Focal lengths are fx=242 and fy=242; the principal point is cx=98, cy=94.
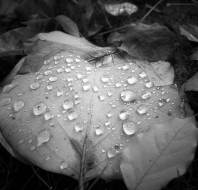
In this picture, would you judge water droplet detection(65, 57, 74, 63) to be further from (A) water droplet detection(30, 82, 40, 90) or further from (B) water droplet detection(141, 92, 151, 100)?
(B) water droplet detection(141, 92, 151, 100)

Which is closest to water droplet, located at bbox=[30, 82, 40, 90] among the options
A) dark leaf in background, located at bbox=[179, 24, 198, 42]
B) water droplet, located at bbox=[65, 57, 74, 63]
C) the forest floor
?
water droplet, located at bbox=[65, 57, 74, 63]

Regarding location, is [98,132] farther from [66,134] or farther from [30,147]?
[30,147]

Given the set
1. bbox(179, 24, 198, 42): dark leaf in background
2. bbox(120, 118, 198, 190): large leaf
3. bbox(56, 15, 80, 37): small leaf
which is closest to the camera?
bbox(120, 118, 198, 190): large leaf

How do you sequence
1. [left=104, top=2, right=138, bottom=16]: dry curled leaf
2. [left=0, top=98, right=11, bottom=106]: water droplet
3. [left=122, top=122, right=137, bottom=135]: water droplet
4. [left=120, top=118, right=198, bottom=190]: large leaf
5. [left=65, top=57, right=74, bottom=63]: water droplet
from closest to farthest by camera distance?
[left=120, top=118, right=198, bottom=190]: large leaf → [left=122, top=122, right=137, bottom=135]: water droplet → [left=0, top=98, right=11, bottom=106]: water droplet → [left=65, top=57, right=74, bottom=63]: water droplet → [left=104, top=2, right=138, bottom=16]: dry curled leaf

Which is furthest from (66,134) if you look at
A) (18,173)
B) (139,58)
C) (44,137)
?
(139,58)

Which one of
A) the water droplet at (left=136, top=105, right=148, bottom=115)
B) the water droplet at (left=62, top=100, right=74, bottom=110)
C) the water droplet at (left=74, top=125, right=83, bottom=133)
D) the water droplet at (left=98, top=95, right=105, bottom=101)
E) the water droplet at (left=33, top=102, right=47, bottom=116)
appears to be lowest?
the water droplet at (left=136, top=105, right=148, bottom=115)

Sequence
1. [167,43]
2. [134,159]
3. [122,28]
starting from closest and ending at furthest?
[134,159], [167,43], [122,28]
